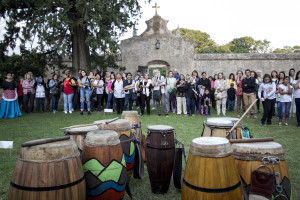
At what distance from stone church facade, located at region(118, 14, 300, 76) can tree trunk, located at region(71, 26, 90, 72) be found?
6364 mm

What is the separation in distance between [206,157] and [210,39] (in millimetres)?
46378

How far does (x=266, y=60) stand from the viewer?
18.8m

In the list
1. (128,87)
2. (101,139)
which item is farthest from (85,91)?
(101,139)

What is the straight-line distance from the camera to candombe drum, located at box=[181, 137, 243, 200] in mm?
2104

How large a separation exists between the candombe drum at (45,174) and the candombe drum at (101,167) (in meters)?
0.31

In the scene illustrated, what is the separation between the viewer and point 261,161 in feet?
7.91

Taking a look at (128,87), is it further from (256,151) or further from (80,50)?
(256,151)

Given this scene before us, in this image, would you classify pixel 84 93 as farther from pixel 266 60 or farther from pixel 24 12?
pixel 266 60

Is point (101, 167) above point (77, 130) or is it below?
below

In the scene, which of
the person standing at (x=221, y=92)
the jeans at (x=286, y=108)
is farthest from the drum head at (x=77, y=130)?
the person standing at (x=221, y=92)

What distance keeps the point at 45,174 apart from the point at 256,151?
2.04 m

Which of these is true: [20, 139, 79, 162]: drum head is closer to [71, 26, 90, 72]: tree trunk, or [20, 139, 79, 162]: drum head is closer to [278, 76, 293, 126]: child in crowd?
[278, 76, 293, 126]: child in crowd

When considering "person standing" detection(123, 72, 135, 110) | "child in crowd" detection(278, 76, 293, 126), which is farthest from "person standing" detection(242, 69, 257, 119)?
"person standing" detection(123, 72, 135, 110)

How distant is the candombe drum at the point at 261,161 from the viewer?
7.87ft
